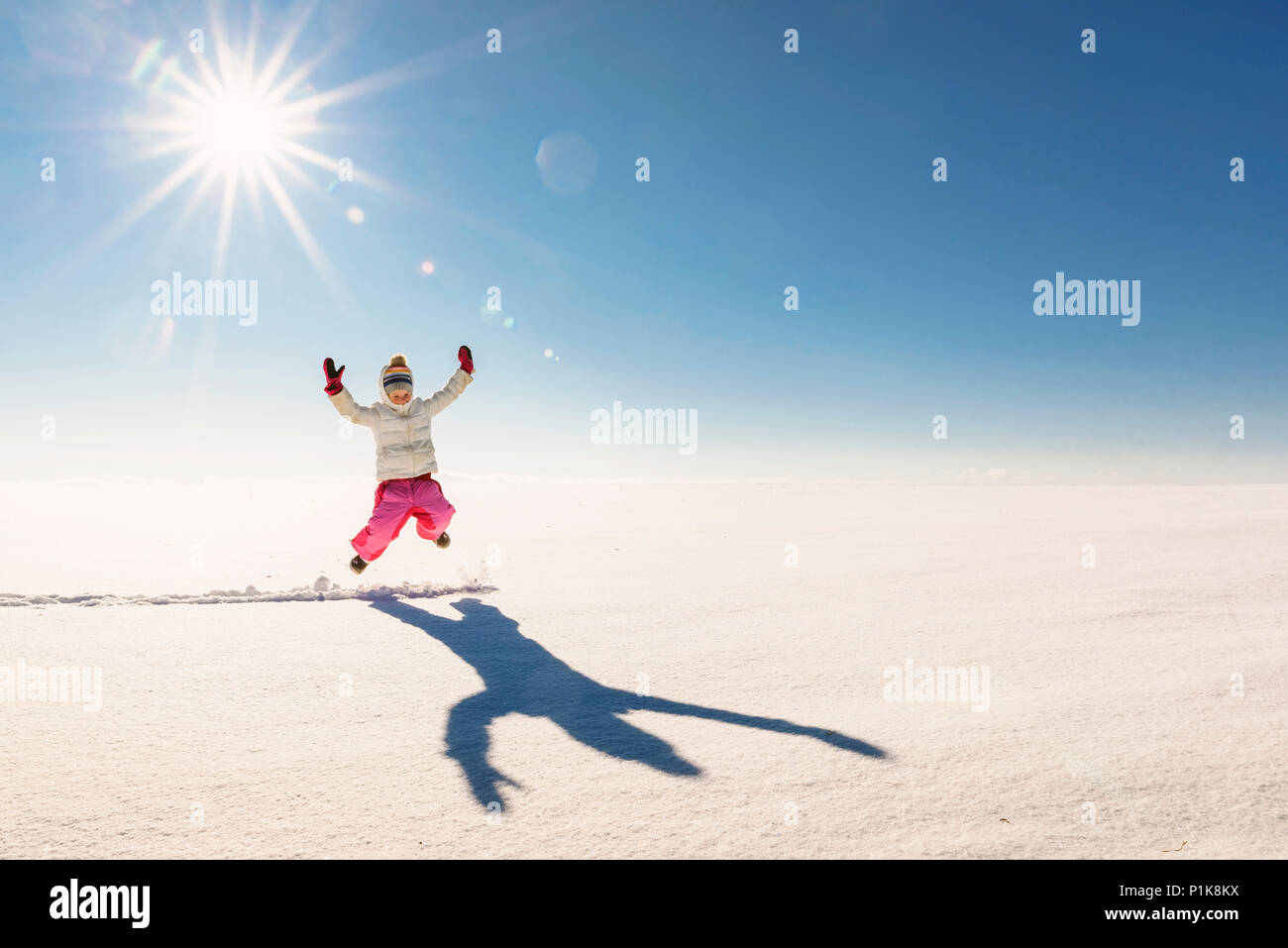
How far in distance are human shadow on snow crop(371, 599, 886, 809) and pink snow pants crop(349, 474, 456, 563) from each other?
1.88m

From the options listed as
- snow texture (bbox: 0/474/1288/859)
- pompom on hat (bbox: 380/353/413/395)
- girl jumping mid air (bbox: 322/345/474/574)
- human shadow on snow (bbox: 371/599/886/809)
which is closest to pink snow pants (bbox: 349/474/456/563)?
girl jumping mid air (bbox: 322/345/474/574)

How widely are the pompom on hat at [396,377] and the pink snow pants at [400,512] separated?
80 centimetres

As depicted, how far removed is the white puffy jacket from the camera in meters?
5.44

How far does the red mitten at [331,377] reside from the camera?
5.08 meters

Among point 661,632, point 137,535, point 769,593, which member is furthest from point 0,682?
point 137,535

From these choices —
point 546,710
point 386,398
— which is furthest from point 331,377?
point 546,710

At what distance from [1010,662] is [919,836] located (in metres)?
1.88

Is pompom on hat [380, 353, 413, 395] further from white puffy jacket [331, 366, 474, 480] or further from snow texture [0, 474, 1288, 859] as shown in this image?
snow texture [0, 474, 1288, 859]

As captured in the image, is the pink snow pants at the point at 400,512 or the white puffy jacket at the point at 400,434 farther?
the white puffy jacket at the point at 400,434

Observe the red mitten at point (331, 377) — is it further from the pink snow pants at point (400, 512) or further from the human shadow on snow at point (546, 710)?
the human shadow on snow at point (546, 710)

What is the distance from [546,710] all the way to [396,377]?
4.00m

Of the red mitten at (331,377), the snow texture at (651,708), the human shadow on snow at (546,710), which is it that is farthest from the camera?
the red mitten at (331,377)

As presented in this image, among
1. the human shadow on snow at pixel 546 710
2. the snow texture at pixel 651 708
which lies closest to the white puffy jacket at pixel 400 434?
the snow texture at pixel 651 708
